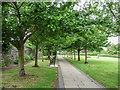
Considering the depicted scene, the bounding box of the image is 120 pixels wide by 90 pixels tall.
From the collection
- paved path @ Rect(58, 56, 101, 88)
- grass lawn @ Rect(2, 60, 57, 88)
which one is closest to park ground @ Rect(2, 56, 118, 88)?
grass lawn @ Rect(2, 60, 57, 88)

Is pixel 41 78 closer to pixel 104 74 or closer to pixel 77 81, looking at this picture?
pixel 77 81

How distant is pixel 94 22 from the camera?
6.29 m

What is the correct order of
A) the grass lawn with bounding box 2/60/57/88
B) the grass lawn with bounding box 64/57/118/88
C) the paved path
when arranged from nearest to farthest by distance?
the grass lawn with bounding box 2/60/57/88
the paved path
the grass lawn with bounding box 64/57/118/88

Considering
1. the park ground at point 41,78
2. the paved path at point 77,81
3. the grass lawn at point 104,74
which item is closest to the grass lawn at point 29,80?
the park ground at point 41,78

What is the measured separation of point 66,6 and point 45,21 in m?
1.94

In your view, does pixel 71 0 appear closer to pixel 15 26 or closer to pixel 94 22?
pixel 94 22

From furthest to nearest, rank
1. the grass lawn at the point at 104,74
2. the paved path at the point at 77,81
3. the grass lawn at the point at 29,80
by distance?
the grass lawn at the point at 104,74
the paved path at the point at 77,81
the grass lawn at the point at 29,80

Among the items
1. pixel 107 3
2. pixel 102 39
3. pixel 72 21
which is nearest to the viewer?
pixel 72 21

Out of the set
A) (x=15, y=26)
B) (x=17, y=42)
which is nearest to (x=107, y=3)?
(x=15, y=26)

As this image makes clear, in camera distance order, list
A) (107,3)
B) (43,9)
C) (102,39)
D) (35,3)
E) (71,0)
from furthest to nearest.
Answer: (102,39) < (107,3) < (71,0) < (43,9) < (35,3)

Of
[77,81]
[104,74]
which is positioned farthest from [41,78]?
[104,74]

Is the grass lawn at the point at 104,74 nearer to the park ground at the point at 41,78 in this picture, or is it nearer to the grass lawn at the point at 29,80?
the park ground at the point at 41,78

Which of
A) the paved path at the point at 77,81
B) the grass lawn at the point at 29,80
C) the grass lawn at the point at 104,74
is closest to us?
the grass lawn at the point at 29,80

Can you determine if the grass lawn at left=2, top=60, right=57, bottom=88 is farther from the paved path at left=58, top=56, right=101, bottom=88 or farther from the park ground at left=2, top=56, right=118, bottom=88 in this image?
the paved path at left=58, top=56, right=101, bottom=88
